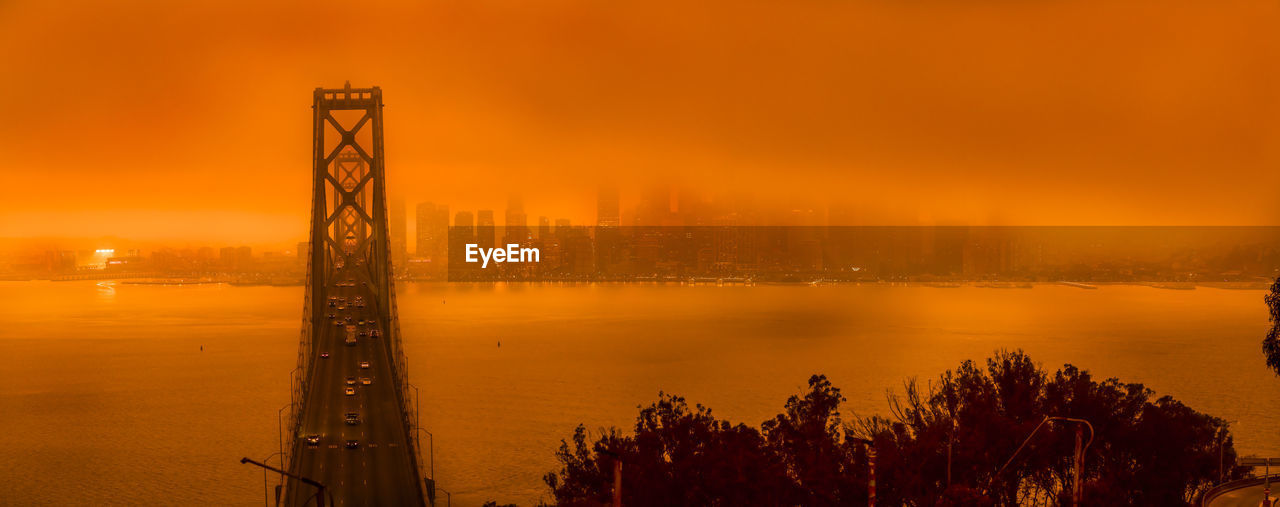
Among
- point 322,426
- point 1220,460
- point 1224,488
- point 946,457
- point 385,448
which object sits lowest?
point 385,448

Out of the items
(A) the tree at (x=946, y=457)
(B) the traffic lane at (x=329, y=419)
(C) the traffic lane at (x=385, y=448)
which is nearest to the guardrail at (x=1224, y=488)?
(A) the tree at (x=946, y=457)

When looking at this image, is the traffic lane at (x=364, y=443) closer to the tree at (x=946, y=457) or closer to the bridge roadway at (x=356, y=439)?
the bridge roadway at (x=356, y=439)

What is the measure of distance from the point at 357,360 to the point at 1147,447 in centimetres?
2097

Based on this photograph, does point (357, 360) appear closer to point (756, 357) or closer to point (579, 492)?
point (579, 492)

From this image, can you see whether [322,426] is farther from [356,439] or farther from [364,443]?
[364,443]

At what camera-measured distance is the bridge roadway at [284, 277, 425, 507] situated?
1490 centimetres

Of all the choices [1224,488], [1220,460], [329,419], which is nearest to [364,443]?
[329,419]

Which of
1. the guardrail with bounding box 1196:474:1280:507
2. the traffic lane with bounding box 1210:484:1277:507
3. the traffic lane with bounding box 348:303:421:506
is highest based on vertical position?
the guardrail with bounding box 1196:474:1280:507

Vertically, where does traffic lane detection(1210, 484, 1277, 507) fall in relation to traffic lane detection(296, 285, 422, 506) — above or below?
above

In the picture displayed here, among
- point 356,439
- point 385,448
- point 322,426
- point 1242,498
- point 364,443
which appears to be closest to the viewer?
point 1242,498

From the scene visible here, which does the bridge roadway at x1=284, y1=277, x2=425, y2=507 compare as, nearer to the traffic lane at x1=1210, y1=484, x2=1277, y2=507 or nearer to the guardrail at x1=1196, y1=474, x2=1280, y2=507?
the guardrail at x1=1196, y1=474, x2=1280, y2=507

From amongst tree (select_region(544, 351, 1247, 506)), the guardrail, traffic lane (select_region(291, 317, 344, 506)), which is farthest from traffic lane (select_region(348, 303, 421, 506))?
the guardrail

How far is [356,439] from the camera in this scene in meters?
18.6

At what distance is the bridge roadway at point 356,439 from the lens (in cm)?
1490
